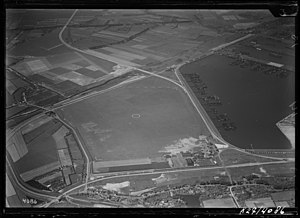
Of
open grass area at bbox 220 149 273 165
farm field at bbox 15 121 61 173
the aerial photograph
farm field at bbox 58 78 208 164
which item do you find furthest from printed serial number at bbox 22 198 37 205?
open grass area at bbox 220 149 273 165

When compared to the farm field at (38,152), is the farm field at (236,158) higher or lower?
lower

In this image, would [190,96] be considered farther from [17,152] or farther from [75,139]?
[17,152]

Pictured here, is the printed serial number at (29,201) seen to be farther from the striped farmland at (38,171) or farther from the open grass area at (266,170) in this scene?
the open grass area at (266,170)

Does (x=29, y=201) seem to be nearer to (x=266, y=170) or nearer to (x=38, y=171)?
(x=38, y=171)
